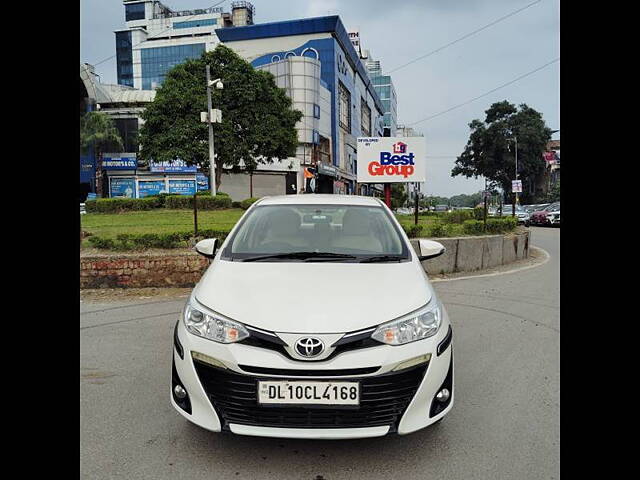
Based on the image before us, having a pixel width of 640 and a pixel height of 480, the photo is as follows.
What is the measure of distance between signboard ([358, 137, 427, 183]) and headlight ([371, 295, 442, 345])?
1033cm

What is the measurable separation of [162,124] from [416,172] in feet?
73.2

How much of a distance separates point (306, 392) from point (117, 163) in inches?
1926

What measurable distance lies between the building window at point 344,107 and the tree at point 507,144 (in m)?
18.5

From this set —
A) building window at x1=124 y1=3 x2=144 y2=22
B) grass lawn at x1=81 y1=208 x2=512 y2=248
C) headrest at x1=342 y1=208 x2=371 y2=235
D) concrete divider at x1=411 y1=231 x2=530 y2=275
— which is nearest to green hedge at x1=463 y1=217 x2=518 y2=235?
grass lawn at x1=81 y1=208 x2=512 y2=248

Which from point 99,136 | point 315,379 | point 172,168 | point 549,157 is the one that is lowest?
point 315,379

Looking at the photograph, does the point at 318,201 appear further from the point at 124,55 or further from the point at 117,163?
the point at 124,55

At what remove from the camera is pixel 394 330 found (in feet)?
8.93

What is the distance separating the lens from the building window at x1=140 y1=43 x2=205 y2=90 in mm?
82500

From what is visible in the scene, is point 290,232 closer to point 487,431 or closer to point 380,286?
point 380,286

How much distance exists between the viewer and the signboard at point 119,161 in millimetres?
47031

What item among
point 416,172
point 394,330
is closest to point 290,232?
point 394,330

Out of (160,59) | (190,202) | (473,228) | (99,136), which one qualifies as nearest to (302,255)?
(473,228)

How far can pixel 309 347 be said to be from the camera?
258cm

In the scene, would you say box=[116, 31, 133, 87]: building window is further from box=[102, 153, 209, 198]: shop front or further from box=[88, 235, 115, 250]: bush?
box=[88, 235, 115, 250]: bush
